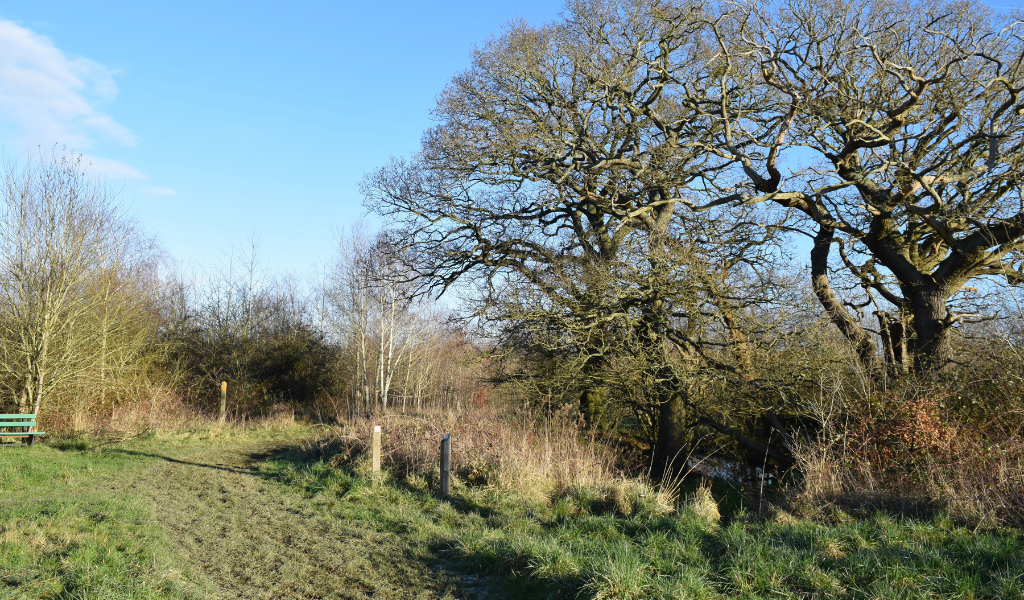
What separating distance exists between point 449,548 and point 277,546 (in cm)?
178

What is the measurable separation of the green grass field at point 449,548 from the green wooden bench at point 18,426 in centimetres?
570

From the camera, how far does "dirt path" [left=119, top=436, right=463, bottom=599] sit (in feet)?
16.5

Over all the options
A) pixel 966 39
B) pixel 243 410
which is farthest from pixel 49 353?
pixel 966 39

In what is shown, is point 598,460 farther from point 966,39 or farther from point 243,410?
point 243,410

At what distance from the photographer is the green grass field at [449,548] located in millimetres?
4301

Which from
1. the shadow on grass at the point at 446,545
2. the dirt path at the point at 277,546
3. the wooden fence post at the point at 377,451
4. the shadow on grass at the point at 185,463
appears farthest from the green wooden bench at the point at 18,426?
the wooden fence post at the point at 377,451

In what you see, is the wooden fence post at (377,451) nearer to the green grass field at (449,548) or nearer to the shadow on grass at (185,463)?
the green grass field at (449,548)

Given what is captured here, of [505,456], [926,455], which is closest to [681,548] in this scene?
[505,456]

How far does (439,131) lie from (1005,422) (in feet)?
39.4

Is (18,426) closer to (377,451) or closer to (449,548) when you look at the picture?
(377,451)

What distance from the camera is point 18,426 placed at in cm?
1416

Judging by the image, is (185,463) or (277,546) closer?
(277,546)

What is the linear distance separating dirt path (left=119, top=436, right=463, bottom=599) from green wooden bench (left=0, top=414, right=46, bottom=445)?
20.4 feet

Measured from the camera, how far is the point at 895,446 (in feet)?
27.2
